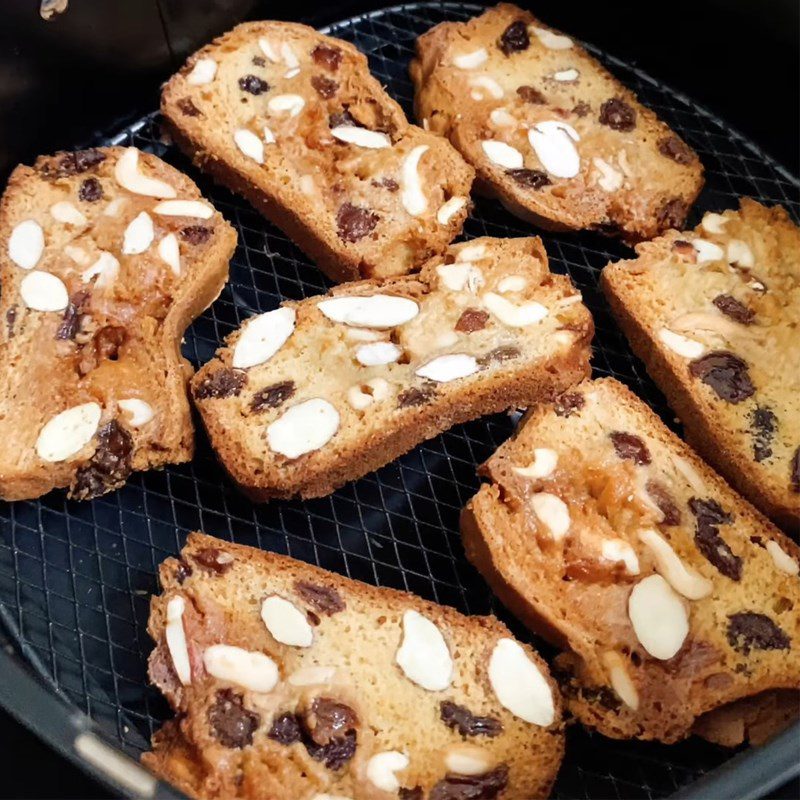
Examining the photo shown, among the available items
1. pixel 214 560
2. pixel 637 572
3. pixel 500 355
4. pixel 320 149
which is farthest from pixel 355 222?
pixel 637 572

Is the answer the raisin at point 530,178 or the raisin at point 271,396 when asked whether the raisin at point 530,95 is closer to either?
the raisin at point 530,178

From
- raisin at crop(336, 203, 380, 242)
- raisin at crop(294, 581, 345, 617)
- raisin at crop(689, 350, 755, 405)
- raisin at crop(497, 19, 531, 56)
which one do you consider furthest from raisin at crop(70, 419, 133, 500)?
raisin at crop(497, 19, 531, 56)

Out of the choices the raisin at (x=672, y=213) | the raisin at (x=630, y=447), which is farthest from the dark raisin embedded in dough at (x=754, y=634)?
the raisin at (x=672, y=213)

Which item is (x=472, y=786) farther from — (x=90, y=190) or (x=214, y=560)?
(x=90, y=190)

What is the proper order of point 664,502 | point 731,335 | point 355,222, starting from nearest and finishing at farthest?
1. point 664,502
2. point 731,335
3. point 355,222

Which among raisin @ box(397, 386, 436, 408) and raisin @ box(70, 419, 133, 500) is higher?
raisin @ box(397, 386, 436, 408)

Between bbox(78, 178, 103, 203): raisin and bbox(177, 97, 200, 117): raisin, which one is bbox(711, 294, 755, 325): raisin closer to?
bbox(177, 97, 200, 117): raisin
